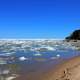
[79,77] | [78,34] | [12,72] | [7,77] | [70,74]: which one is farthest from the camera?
[78,34]

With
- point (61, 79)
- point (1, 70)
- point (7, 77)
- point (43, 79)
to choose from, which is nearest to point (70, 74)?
point (61, 79)

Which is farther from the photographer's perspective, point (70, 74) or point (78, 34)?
point (78, 34)

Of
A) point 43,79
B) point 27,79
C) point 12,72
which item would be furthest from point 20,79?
point 12,72

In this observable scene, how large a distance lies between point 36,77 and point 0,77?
182cm

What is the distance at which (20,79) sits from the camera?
35.9ft

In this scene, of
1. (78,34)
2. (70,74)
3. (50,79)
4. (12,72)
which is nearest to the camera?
(70,74)

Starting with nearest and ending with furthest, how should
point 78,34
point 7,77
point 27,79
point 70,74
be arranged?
point 70,74 < point 27,79 < point 7,77 < point 78,34

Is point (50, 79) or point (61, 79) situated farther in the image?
point (50, 79)

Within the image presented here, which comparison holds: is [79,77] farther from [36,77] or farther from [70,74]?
[36,77]

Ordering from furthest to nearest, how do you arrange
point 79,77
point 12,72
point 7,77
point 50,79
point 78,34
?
point 78,34
point 12,72
point 7,77
point 50,79
point 79,77

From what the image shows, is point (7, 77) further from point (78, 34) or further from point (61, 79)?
point (78, 34)

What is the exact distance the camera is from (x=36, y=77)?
1109cm

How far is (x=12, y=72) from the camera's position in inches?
512

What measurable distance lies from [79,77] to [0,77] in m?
4.36
